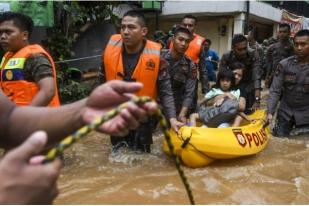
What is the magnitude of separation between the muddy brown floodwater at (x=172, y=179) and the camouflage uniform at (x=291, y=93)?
1.41 ft

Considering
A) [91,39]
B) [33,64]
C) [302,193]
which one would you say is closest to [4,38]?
[33,64]

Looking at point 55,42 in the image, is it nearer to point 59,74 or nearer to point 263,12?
point 59,74

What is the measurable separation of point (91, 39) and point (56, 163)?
8.13 meters

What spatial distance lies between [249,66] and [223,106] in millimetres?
1489

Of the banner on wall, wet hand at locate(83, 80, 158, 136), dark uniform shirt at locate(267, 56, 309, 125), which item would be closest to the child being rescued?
dark uniform shirt at locate(267, 56, 309, 125)

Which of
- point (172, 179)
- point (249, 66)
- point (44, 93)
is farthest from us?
point (249, 66)

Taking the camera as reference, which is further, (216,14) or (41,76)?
(216,14)

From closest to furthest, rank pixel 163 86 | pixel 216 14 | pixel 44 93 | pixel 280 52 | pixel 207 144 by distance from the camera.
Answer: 1. pixel 44 93
2. pixel 207 144
3. pixel 163 86
4. pixel 280 52
5. pixel 216 14

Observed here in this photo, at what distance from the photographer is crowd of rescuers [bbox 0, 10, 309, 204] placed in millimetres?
1172

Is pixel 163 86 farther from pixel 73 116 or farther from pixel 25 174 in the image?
pixel 25 174

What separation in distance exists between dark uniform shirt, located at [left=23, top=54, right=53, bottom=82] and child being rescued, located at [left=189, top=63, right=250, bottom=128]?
86.8 inches

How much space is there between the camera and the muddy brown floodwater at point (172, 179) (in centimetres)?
409

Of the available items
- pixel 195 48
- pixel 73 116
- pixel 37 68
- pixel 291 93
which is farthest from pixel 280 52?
pixel 73 116

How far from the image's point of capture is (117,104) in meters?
1.66
